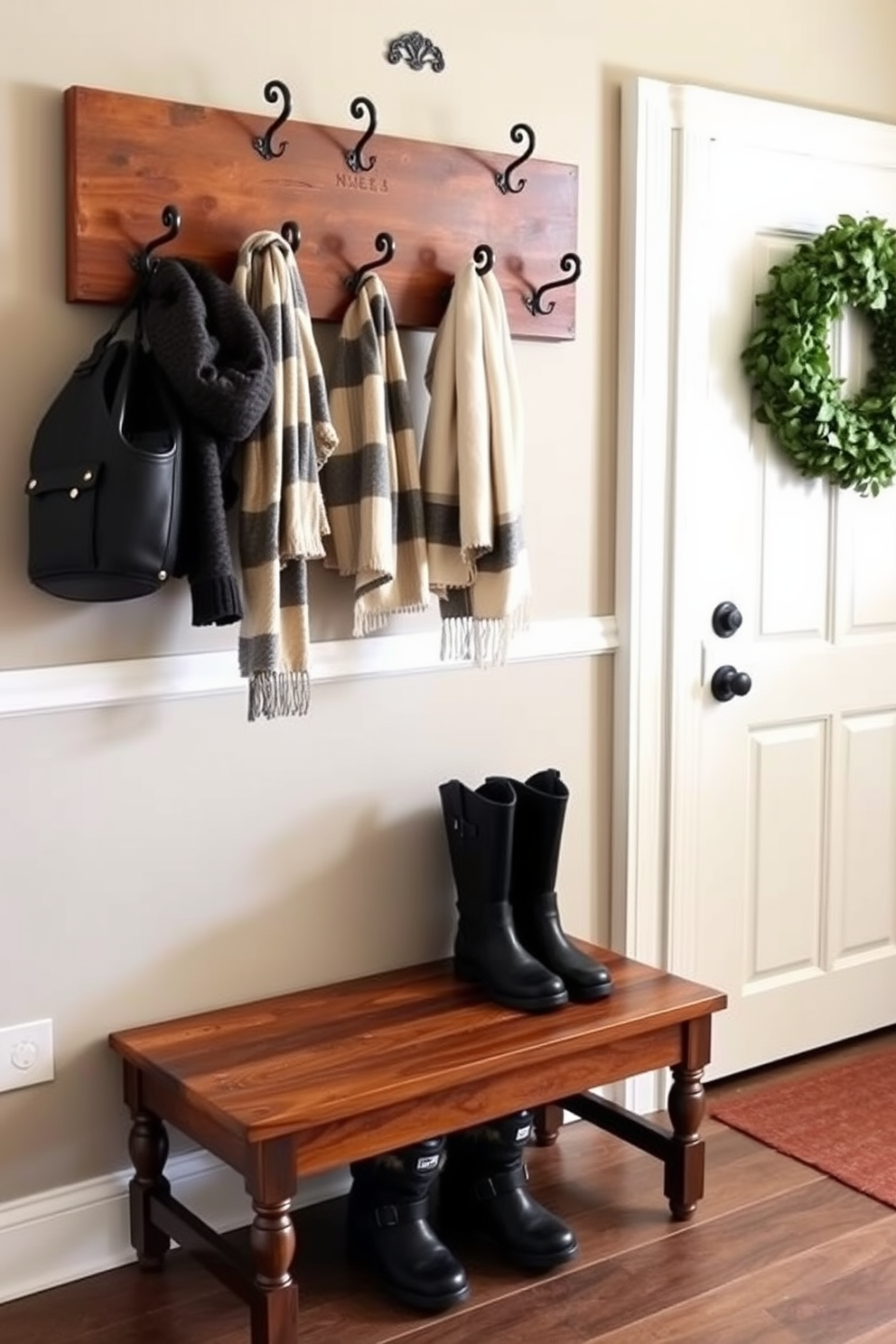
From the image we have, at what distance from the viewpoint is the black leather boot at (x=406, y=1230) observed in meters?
2.24

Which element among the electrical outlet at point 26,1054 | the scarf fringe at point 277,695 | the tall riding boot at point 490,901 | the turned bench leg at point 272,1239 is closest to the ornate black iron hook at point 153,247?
the scarf fringe at point 277,695

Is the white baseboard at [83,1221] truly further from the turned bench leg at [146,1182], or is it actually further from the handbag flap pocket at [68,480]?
the handbag flap pocket at [68,480]

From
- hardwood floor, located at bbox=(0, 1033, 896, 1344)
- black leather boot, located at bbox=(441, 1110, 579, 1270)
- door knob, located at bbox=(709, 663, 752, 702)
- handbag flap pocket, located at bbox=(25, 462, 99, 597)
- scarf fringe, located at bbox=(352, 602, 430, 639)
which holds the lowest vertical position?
hardwood floor, located at bbox=(0, 1033, 896, 1344)

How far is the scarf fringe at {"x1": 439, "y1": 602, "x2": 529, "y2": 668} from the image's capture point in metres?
2.53

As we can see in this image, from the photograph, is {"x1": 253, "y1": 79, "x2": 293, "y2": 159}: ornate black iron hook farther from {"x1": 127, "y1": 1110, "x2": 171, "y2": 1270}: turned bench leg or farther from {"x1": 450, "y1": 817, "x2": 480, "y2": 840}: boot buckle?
{"x1": 127, "y1": 1110, "x2": 171, "y2": 1270}: turned bench leg

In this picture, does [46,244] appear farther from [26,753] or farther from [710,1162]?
[710,1162]

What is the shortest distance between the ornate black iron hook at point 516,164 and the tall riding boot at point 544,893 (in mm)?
949

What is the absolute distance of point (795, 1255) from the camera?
240 cm

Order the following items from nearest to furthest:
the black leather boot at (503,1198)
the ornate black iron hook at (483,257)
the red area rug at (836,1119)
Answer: the black leather boot at (503,1198) < the ornate black iron hook at (483,257) < the red area rug at (836,1119)

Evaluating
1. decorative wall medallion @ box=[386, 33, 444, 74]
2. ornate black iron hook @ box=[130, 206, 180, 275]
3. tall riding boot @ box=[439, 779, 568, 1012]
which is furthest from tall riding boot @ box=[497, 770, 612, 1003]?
decorative wall medallion @ box=[386, 33, 444, 74]

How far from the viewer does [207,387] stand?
6.77ft

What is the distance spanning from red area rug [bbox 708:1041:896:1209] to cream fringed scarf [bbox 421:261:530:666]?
1.08 meters

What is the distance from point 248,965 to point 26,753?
1.65 ft

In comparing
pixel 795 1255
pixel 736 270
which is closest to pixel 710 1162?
pixel 795 1255
